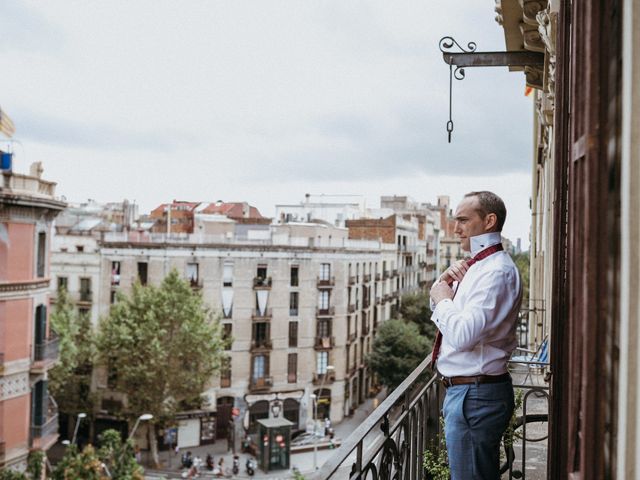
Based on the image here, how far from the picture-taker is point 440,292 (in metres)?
3.04

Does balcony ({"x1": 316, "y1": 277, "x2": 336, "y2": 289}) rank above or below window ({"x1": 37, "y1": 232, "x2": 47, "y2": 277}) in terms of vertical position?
below

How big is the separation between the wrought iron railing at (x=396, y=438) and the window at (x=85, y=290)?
111ft

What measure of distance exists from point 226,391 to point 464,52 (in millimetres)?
31626

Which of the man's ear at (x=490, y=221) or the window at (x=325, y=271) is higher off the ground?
the man's ear at (x=490, y=221)

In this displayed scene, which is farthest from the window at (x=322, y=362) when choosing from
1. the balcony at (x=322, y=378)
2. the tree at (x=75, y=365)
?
the tree at (x=75, y=365)

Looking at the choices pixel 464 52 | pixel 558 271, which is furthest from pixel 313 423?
pixel 558 271

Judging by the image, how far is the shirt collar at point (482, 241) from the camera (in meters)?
3.05

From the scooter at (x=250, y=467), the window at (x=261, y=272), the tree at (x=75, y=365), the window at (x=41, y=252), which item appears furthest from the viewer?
→ the window at (x=261, y=272)

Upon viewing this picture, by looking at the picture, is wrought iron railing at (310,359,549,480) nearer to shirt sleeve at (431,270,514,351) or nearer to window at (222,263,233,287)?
shirt sleeve at (431,270,514,351)

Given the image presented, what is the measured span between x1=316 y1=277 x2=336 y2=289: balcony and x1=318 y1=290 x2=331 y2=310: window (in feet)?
1.20

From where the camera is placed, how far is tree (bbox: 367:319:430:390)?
124 ft

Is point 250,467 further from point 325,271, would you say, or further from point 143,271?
point 325,271

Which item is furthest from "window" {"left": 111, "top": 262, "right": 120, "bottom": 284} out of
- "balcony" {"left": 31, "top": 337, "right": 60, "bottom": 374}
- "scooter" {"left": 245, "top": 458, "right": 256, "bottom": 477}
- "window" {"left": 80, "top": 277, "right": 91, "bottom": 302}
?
"balcony" {"left": 31, "top": 337, "right": 60, "bottom": 374}

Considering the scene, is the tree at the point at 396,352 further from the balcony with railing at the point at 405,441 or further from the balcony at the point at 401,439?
the balcony at the point at 401,439
